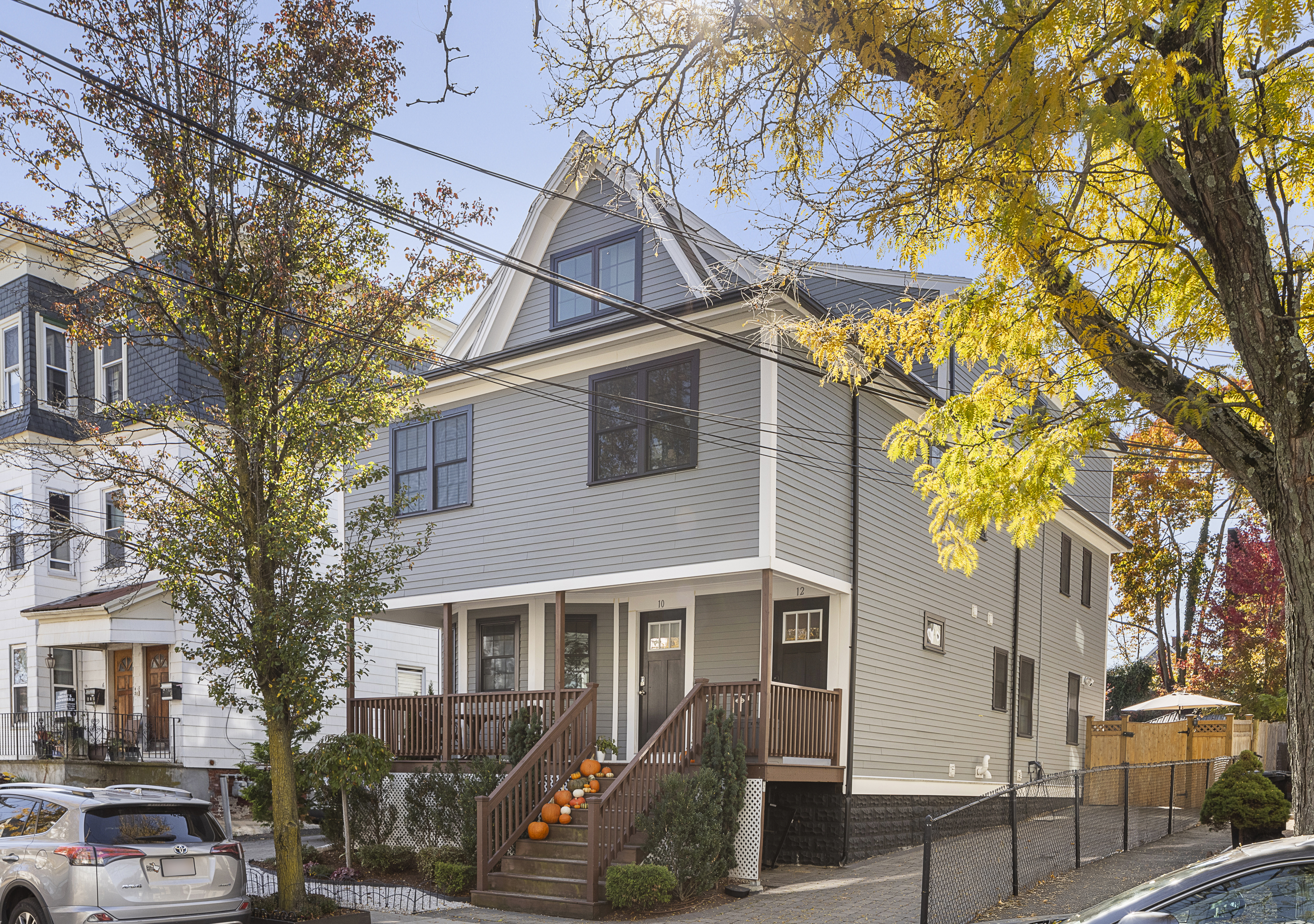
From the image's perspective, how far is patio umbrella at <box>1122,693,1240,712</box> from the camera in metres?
21.1

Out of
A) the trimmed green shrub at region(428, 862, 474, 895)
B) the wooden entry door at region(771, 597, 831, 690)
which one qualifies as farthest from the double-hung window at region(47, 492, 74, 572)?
the wooden entry door at region(771, 597, 831, 690)

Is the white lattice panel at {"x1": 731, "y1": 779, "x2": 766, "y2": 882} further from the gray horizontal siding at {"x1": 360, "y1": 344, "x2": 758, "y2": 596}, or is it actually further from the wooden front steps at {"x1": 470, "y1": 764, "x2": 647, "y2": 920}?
the gray horizontal siding at {"x1": 360, "y1": 344, "x2": 758, "y2": 596}

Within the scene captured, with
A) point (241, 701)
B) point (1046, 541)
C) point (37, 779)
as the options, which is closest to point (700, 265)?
point (241, 701)

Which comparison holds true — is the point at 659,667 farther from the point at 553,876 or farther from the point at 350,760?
the point at 350,760

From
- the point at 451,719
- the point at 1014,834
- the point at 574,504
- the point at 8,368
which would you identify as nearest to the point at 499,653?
the point at 451,719

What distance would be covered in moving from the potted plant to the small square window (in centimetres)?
538

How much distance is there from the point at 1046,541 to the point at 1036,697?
320cm

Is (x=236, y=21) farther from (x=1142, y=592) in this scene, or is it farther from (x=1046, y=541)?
(x=1142, y=592)

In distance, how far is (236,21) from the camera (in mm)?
10992

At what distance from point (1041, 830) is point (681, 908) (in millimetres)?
4037

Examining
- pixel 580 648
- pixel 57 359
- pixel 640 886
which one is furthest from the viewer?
pixel 57 359

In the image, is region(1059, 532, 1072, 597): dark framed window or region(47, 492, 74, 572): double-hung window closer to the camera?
region(1059, 532, 1072, 597): dark framed window

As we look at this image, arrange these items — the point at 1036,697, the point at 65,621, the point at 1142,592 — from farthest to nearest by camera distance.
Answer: the point at 1142,592
the point at 65,621
the point at 1036,697

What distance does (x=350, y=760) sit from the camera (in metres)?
13.4
